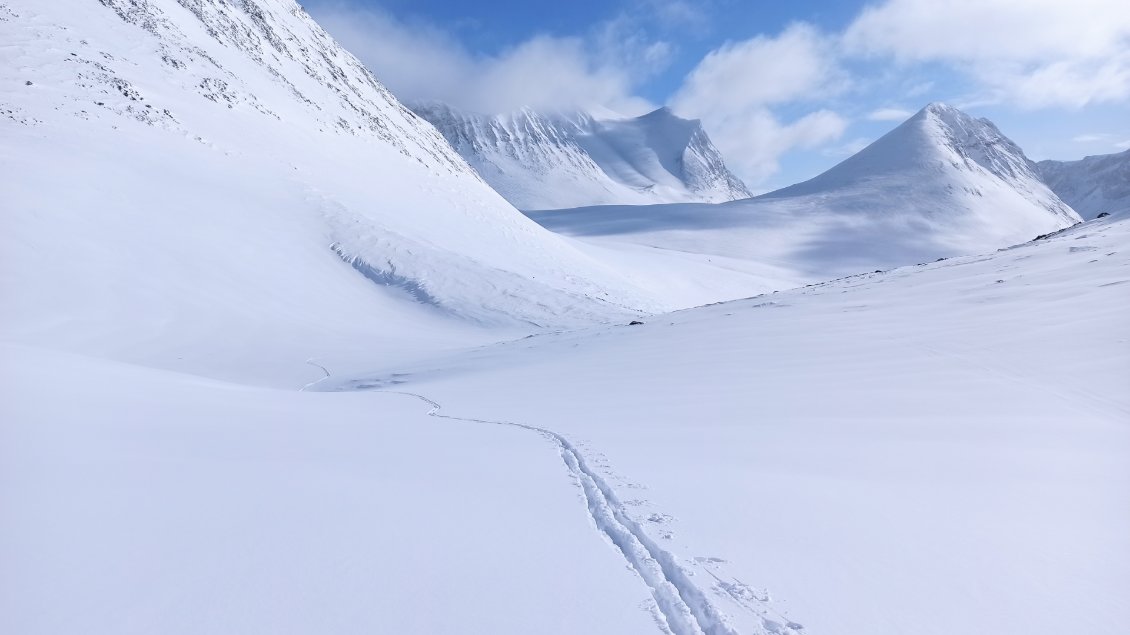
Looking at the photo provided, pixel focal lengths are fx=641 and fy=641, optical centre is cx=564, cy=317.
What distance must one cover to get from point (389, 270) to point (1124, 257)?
23.3 meters

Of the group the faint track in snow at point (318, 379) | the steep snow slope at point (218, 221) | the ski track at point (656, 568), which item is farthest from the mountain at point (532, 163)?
the ski track at point (656, 568)

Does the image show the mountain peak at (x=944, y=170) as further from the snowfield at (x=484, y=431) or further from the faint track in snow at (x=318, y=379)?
the faint track in snow at (x=318, y=379)

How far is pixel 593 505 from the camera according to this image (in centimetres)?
451


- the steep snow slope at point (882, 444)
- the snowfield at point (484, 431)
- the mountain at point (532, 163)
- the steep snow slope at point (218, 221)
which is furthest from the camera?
the mountain at point (532, 163)

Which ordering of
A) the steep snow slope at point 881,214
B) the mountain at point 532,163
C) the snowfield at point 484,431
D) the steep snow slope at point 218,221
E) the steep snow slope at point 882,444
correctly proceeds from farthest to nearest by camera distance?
the mountain at point 532,163, the steep snow slope at point 881,214, the steep snow slope at point 218,221, the steep snow slope at point 882,444, the snowfield at point 484,431

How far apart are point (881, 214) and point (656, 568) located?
92.9 meters

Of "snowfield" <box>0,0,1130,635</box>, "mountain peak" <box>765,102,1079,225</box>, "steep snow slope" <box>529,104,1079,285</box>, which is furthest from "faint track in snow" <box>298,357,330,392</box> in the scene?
"mountain peak" <box>765,102,1079,225</box>

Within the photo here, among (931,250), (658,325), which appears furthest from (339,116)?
(931,250)

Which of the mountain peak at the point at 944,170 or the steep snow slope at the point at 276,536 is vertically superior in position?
the mountain peak at the point at 944,170

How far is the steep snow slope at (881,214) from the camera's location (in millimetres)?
71562

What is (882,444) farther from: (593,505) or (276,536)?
(276,536)

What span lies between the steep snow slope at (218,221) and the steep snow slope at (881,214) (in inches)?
1337

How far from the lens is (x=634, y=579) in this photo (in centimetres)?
333

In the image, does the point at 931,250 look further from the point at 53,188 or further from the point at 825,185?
the point at 53,188
